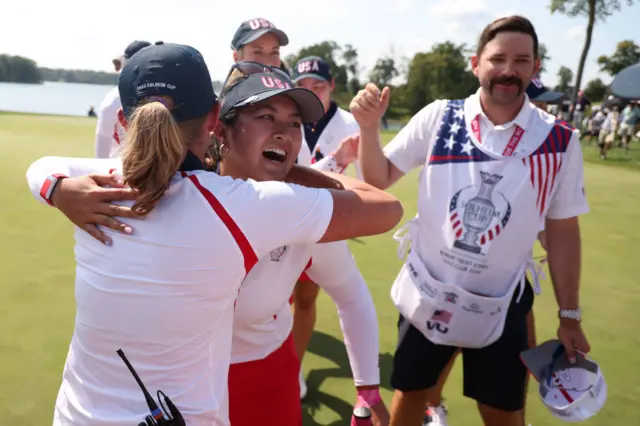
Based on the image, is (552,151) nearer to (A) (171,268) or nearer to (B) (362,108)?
(B) (362,108)

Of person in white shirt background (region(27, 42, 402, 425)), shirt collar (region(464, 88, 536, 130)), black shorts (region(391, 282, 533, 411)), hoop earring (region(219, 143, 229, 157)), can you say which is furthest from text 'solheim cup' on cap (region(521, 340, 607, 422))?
hoop earring (region(219, 143, 229, 157))

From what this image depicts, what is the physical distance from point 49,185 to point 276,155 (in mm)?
803

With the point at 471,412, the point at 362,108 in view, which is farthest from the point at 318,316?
the point at 362,108

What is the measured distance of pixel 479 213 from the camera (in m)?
2.54

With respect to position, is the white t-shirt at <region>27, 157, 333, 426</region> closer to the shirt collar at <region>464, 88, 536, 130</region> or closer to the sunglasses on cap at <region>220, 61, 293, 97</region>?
the sunglasses on cap at <region>220, 61, 293, 97</region>

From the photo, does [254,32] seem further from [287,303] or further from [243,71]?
[287,303]

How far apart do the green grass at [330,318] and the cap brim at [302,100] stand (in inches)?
45.6

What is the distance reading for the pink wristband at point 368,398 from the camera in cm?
226

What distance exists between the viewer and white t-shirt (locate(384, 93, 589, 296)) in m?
2.51

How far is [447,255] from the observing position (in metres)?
2.65

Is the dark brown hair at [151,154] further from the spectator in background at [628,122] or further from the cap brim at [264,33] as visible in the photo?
the spectator in background at [628,122]

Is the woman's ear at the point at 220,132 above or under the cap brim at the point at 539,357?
above

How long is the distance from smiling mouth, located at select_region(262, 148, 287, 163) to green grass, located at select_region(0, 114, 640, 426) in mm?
978

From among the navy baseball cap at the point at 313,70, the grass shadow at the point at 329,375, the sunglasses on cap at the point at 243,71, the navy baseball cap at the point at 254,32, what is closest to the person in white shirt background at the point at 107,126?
the navy baseball cap at the point at 254,32
